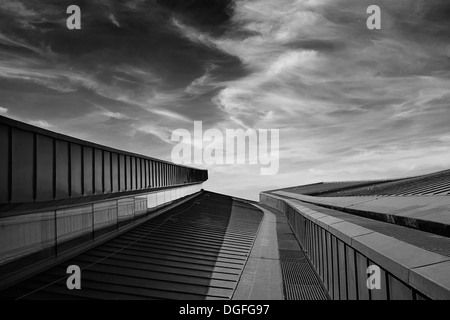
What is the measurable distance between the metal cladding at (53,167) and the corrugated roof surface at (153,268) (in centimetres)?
305

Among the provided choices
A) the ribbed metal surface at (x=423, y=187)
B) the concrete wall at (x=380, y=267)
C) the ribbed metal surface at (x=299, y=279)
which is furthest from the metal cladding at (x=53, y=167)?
the ribbed metal surface at (x=423, y=187)

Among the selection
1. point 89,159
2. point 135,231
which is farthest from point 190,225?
point 89,159

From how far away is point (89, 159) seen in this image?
20906 mm

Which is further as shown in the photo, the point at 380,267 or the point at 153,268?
the point at 153,268

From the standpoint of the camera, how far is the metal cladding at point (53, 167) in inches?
528

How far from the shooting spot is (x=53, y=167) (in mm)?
16750

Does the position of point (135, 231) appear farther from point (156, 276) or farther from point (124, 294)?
point (124, 294)

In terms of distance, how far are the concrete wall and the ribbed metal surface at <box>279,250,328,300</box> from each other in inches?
32.2

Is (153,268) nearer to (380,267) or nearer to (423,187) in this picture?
(380,267)

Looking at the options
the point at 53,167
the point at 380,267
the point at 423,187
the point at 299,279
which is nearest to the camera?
the point at 380,267

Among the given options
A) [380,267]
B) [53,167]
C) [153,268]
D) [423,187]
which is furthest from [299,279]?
[423,187]

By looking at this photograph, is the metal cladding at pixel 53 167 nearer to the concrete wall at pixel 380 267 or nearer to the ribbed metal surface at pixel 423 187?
the concrete wall at pixel 380 267

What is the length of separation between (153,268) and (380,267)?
10497 mm
